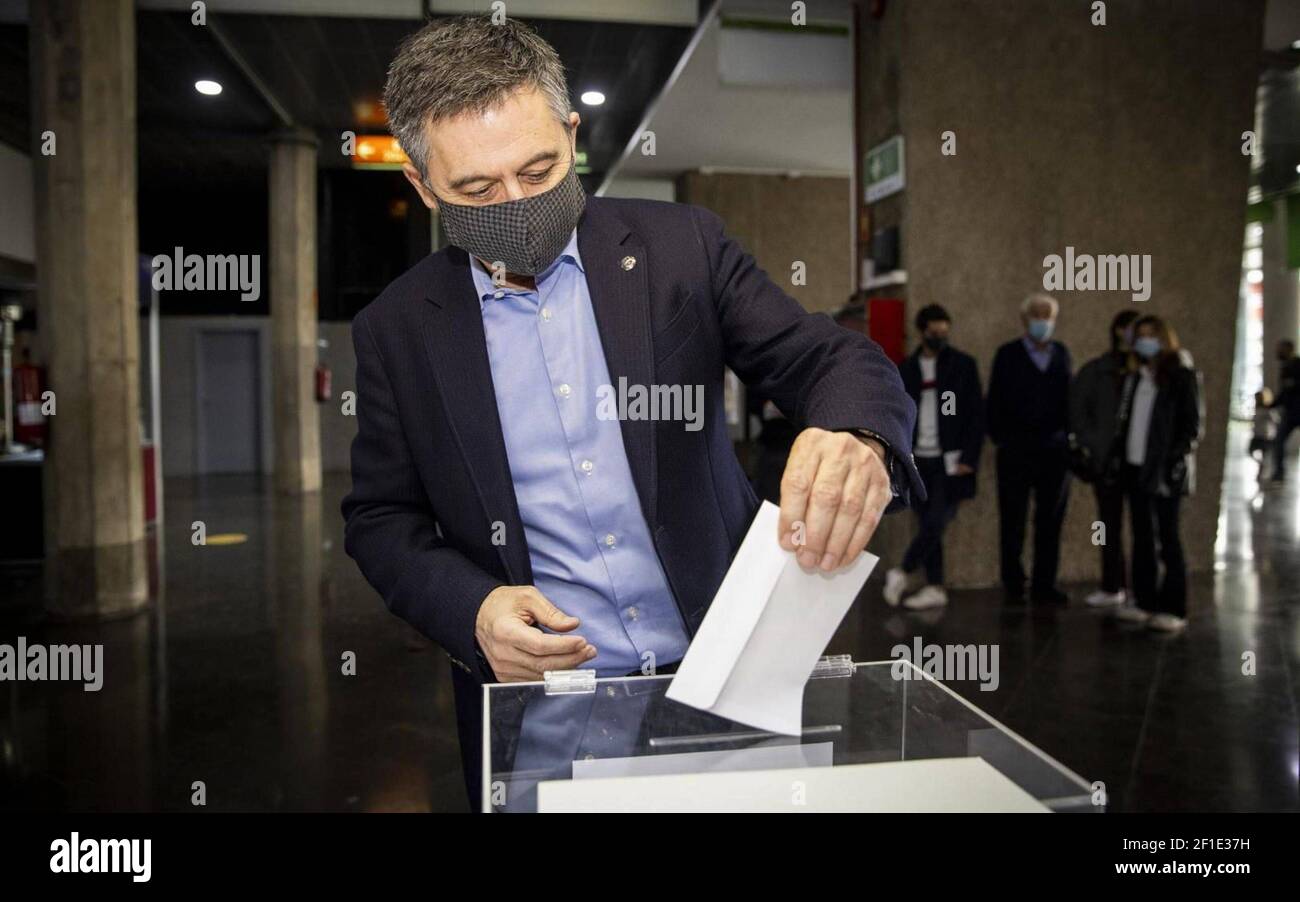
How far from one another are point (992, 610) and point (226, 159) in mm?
12390

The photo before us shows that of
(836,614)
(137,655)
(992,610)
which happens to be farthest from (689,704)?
(992,610)

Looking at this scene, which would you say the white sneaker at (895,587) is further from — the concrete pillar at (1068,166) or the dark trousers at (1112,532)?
the dark trousers at (1112,532)

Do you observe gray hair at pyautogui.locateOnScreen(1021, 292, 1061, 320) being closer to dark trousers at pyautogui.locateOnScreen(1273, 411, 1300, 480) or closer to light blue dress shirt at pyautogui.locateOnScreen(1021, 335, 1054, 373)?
light blue dress shirt at pyautogui.locateOnScreen(1021, 335, 1054, 373)

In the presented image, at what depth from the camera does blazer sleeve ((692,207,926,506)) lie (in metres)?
1.22

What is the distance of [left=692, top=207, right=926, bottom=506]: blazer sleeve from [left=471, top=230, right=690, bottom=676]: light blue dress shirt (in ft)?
0.68

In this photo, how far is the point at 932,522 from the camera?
249 inches

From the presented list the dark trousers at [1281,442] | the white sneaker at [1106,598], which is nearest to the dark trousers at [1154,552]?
the white sneaker at [1106,598]

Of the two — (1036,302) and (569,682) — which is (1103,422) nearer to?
(1036,302)

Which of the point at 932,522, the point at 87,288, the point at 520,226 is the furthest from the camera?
the point at 932,522

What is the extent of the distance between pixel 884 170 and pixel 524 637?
6.30 metres

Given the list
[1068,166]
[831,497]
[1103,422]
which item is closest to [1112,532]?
[1103,422]

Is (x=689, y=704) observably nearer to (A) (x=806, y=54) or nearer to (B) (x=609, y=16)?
(A) (x=806, y=54)

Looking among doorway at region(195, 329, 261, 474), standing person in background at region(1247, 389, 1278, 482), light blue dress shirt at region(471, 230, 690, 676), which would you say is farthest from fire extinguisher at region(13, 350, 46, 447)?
standing person in background at region(1247, 389, 1278, 482)

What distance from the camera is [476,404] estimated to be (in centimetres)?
145
